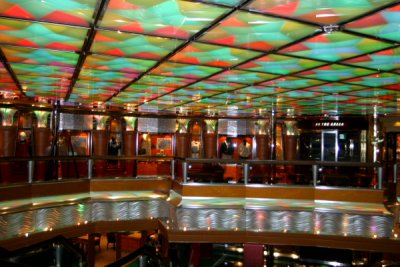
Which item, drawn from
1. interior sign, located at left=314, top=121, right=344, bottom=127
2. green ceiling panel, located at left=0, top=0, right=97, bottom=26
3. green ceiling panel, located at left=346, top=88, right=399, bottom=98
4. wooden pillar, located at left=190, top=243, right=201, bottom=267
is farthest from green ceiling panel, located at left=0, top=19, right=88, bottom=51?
interior sign, located at left=314, top=121, right=344, bottom=127

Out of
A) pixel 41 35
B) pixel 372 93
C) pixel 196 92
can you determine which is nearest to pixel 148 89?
pixel 196 92

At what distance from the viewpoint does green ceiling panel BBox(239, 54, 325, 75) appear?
6507 mm

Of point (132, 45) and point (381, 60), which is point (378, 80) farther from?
point (132, 45)

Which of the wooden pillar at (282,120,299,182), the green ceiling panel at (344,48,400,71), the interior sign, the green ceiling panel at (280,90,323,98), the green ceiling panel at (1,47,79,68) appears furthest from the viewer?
the wooden pillar at (282,120,299,182)

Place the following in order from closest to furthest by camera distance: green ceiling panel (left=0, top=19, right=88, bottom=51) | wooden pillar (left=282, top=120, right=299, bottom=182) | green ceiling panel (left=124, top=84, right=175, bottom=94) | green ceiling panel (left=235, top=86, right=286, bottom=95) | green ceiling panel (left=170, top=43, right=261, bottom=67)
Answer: green ceiling panel (left=0, top=19, right=88, bottom=51), green ceiling panel (left=170, top=43, right=261, bottom=67), green ceiling panel (left=235, top=86, right=286, bottom=95), green ceiling panel (left=124, top=84, right=175, bottom=94), wooden pillar (left=282, top=120, right=299, bottom=182)

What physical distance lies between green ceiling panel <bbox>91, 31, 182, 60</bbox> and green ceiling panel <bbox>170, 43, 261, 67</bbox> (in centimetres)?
28

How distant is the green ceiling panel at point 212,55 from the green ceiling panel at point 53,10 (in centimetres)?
179

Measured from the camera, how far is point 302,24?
15.2 ft

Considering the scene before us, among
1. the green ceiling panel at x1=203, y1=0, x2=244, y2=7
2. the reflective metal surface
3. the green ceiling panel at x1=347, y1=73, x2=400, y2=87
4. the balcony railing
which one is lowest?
the reflective metal surface

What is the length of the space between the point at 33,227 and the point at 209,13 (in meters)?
5.45

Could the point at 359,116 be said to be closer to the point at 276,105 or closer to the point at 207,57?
the point at 276,105

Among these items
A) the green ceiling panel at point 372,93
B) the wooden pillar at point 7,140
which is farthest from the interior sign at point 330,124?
the wooden pillar at point 7,140

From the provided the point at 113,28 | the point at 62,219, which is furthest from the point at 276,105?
the point at 113,28

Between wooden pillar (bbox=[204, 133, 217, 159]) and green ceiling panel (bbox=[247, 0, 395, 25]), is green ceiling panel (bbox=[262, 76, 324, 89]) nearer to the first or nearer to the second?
green ceiling panel (bbox=[247, 0, 395, 25])
